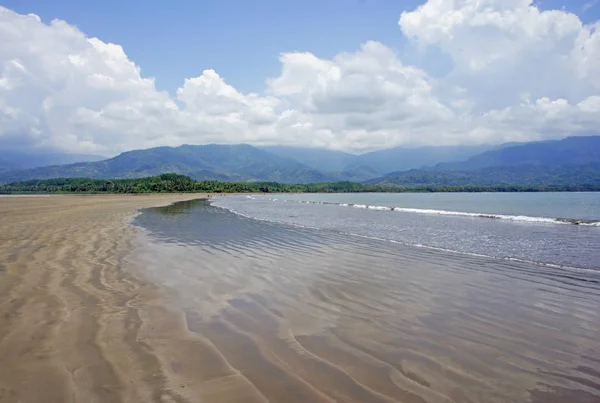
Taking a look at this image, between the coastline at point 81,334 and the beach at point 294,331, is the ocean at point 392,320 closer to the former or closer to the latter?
the beach at point 294,331

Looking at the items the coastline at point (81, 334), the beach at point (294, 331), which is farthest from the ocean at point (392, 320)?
the coastline at point (81, 334)

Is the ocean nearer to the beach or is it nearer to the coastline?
the beach

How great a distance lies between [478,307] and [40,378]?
798cm

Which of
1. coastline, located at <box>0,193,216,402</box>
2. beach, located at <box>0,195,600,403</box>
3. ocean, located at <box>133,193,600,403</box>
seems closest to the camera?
coastline, located at <box>0,193,216,402</box>

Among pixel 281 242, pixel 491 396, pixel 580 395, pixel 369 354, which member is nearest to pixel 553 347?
pixel 580 395

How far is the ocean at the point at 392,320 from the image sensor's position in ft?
15.7

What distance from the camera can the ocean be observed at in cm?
479

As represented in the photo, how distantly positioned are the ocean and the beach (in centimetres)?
3

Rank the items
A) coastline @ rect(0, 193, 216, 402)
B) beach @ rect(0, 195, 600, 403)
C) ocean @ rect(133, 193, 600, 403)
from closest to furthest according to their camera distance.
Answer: coastline @ rect(0, 193, 216, 402)
beach @ rect(0, 195, 600, 403)
ocean @ rect(133, 193, 600, 403)

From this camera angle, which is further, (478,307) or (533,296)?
(533,296)

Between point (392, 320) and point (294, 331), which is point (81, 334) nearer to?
point (294, 331)

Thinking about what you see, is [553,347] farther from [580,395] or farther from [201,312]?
[201,312]

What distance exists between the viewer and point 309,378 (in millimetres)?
4883

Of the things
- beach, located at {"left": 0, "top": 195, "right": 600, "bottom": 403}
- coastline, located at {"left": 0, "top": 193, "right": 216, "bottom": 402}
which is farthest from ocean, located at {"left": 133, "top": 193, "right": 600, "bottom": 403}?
coastline, located at {"left": 0, "top": 193, "right": 216, "bottom": 402}
